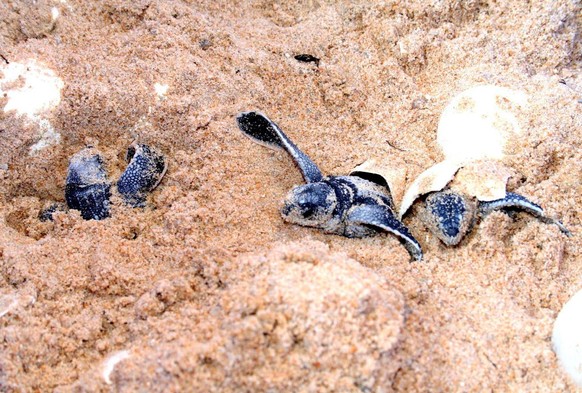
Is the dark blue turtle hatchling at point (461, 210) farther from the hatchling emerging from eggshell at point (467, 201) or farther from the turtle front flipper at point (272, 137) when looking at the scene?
the turtle front flipper at point (272, 137)

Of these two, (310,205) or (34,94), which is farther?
(34,94)

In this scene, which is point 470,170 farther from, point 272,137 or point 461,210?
point 272,137

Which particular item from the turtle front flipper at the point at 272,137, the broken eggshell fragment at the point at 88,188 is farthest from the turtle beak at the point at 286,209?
the broken eggshell fragment at the point at 88,188

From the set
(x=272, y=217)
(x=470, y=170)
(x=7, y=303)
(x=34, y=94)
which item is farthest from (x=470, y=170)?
(x=34, y=94)

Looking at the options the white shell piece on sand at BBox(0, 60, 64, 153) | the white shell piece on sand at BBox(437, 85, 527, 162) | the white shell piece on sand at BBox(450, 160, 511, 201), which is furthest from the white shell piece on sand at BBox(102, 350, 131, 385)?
the white shell piece on sand at BBox(437, 85, 527, 162)

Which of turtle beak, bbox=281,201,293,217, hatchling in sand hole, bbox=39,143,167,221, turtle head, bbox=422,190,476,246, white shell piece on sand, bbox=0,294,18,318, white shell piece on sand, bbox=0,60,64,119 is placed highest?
turtle head, bbox=422,190,476,246

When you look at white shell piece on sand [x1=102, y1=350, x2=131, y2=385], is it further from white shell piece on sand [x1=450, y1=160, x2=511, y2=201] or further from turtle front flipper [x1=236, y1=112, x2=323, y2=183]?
white shell piece on sand [x1=450, y1=160, x2=511, y2=201]

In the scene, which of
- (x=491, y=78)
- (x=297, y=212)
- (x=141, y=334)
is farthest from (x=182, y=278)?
(x=491, y=78)
